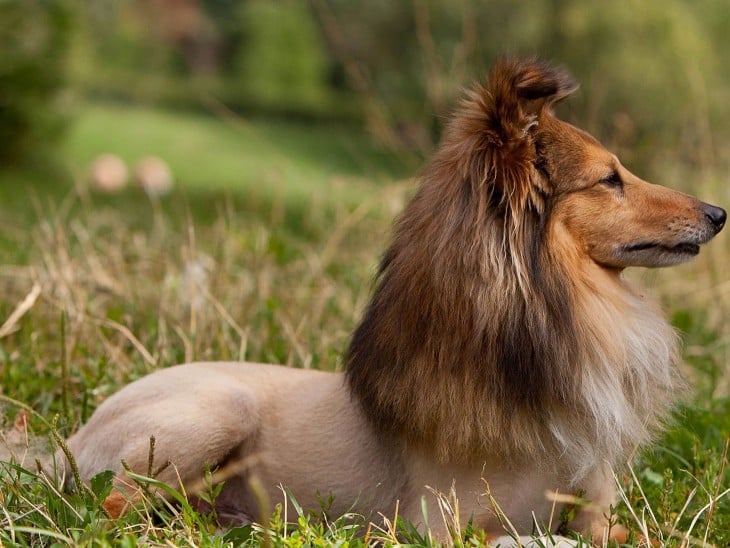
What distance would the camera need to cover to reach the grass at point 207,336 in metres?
3.45

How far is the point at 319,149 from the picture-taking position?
81.5 ft

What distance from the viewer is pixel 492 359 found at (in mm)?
3467

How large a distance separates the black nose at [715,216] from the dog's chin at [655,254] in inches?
Result: 4.0

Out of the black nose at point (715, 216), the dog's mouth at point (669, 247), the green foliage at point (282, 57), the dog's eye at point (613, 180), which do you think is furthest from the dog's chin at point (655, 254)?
the green foliage at point (282, 57)

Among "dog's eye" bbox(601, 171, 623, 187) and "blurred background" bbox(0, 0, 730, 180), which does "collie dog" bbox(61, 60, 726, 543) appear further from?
"blurred background" bbox(0, 0, 730, 180)

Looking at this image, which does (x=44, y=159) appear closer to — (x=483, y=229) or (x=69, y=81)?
(x=69, y=81)

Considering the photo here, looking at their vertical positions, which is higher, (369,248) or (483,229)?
(483,229)

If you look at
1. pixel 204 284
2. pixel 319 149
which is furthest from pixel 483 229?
pixel 319 149

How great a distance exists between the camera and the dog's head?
3.51m

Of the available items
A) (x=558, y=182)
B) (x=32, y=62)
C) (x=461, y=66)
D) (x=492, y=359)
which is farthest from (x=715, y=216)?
(x=32, y=62)

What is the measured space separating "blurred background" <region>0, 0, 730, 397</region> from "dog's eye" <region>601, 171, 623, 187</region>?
0.67 metres

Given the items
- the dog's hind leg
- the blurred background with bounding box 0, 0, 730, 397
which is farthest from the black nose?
the dog's hind leg

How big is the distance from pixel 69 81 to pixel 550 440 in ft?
40.9

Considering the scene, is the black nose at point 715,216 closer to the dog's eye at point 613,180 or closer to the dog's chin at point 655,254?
the dog's chin at point 655,254
